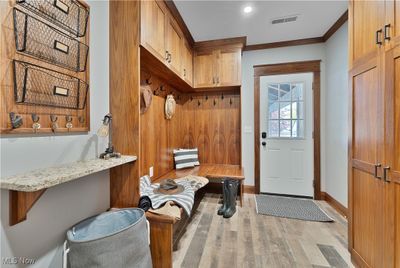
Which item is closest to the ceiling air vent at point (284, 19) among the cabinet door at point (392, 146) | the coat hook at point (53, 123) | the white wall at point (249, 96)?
the white wall at point (249, 96)

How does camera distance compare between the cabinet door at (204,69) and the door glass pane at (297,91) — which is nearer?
the cabinet door at (204,69)

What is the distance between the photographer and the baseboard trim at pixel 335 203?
2527 millimetres

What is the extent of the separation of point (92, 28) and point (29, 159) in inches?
38.5

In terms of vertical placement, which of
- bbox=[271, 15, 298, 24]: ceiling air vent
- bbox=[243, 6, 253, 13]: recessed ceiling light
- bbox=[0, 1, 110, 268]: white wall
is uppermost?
bbox=[271, 15, 298, 24]: ceiling air vent

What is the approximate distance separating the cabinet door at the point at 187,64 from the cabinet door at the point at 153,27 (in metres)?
0.69

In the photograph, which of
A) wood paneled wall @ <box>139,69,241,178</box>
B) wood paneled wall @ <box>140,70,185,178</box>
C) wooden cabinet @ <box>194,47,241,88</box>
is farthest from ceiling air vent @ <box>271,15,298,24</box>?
wood paneled wall @ <box>140,70,185,178</box>

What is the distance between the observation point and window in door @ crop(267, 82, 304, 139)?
319 centimetres

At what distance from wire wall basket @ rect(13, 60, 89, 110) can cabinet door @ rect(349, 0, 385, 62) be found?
205cm

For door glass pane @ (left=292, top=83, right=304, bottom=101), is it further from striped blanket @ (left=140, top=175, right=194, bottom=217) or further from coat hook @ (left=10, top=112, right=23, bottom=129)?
coat hook @ (left=10, top=112, right=23, bottom=129)

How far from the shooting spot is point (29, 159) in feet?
3.25

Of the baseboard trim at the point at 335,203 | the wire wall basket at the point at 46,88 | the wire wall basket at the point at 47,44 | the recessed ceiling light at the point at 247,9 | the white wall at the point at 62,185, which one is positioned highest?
the recessed ceiling light at the point at 247,9

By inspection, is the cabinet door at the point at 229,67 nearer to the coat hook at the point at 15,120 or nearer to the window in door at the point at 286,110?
the window in door at the point at 286,110

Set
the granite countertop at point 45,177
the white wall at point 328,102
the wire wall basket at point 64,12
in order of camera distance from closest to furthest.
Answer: the granite countertop at point 45,177, the wire wall basket at point 64,12, the white wall at point 328,102

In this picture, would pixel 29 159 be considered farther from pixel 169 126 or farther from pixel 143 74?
pixel 169 126
